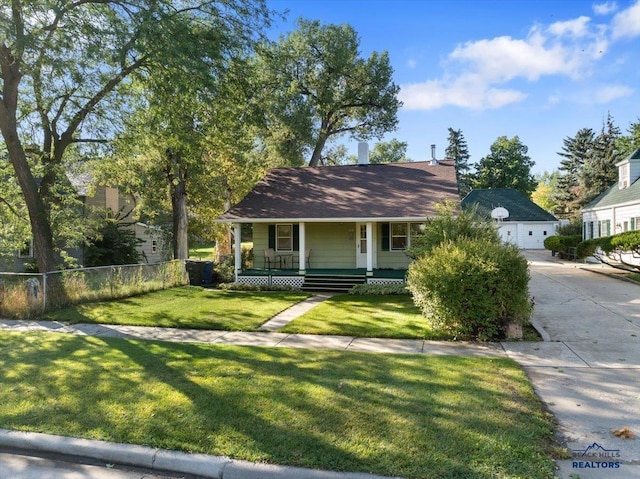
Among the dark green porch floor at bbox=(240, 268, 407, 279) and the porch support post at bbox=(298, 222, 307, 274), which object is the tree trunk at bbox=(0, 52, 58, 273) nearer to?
the dark green porch floor at bbox=(240, 268, 407, 279)

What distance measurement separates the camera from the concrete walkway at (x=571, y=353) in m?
3.46

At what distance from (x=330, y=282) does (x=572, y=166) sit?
4889cm

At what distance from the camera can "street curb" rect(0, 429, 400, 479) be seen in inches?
128

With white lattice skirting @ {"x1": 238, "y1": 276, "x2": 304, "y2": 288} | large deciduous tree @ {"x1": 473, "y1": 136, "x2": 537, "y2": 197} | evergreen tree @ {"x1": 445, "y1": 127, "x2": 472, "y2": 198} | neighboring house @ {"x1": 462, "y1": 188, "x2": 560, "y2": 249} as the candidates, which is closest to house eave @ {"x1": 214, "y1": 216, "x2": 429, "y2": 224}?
white lattice skirting @ {"x1": 238, "y1": 276, "x2": 304, "y2": 288}

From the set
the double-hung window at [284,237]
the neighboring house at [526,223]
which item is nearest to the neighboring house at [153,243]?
the double-hung window at [284,237]

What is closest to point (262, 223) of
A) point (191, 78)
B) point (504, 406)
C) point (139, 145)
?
point (139, 145)

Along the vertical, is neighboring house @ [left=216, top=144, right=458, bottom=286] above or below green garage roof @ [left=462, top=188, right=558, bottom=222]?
below

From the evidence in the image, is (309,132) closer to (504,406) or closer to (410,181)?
(410,181)

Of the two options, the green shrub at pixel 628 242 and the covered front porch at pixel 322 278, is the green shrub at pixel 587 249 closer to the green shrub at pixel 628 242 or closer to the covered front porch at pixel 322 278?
the green shrub at pixel 628 242

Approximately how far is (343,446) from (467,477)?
3.28 ft

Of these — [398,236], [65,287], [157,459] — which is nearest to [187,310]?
[65,287]

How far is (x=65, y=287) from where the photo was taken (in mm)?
10742

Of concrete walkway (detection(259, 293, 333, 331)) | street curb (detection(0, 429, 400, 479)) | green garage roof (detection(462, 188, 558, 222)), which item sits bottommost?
street curb (detection(0, 429, 400, 479))

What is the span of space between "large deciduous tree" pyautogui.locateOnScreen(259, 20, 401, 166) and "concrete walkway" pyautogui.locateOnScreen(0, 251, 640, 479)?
16436 millimetres
